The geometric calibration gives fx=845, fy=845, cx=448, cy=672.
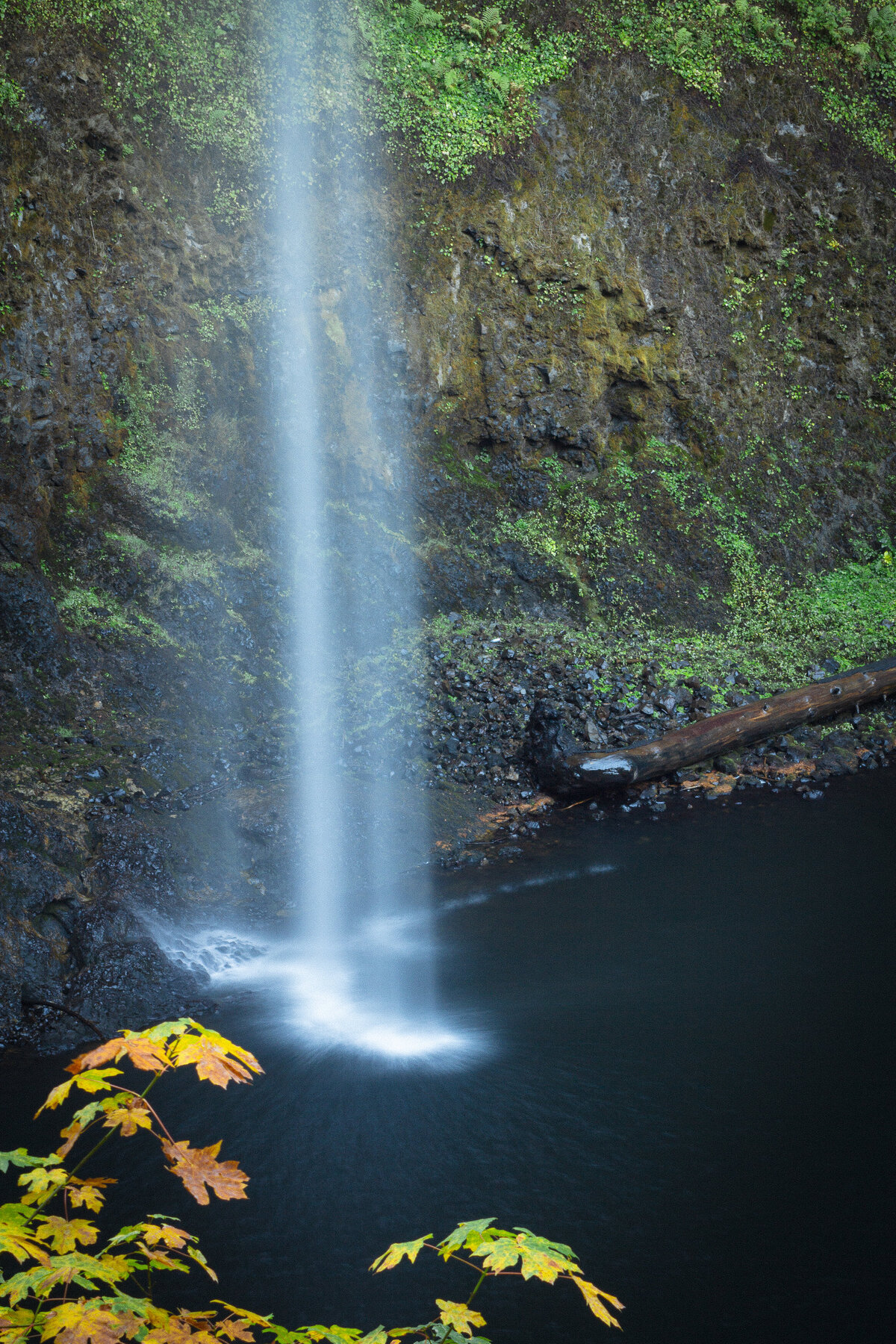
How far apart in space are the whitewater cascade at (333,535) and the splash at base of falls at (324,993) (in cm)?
26

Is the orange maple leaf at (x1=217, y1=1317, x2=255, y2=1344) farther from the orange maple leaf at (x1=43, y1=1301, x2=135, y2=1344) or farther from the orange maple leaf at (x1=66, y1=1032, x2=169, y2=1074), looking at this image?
the orange maple leaf at (x1=66, y1=1032, x2=169, y2=1074)

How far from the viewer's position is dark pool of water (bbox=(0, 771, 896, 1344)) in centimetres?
329

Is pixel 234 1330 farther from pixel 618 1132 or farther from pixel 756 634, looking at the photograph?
pixel 756 634

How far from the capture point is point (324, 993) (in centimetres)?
598

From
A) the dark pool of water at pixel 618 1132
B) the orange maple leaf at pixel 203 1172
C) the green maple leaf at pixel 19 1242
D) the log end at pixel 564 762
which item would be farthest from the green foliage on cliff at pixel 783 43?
the green maple leaf at pixel 19 1242

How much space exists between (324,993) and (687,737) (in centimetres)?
521

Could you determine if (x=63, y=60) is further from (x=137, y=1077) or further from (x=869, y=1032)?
(x=869, y=1032)

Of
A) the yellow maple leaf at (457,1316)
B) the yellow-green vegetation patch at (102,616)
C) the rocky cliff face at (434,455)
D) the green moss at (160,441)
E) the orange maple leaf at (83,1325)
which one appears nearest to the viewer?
the orange maple leaf at (83,1325)

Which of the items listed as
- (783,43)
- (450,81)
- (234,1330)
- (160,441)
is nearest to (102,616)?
(160,441)

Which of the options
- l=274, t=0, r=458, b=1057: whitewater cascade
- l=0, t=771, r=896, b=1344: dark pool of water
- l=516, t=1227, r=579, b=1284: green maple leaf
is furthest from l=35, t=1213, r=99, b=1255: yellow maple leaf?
l=274, t=0, r=458, b=1057: whitewater cascade

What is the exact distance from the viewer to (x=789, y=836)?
7.98 meters

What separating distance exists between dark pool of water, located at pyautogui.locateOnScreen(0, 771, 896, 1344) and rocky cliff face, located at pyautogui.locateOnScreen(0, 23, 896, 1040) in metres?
2.05

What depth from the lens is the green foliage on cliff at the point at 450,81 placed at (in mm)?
13078

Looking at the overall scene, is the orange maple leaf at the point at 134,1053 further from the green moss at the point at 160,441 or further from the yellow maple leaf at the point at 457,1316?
the green moss at the point at 160,441
